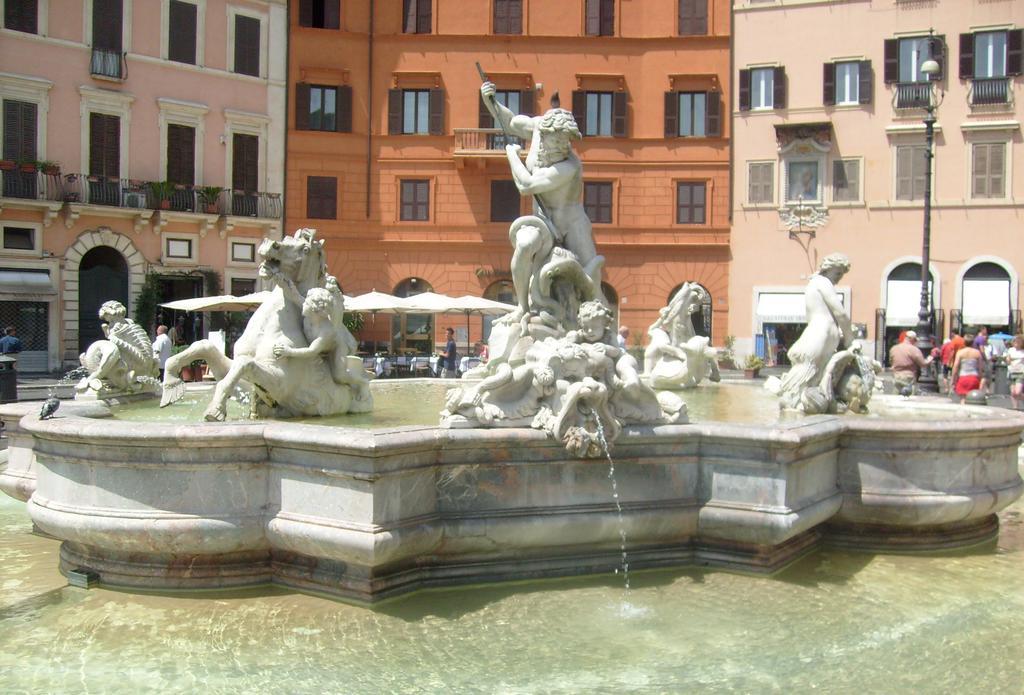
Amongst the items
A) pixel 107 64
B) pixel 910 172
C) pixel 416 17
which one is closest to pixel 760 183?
pixel 910 172

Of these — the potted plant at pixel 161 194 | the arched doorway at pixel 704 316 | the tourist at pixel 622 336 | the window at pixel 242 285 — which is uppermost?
the potted plant at pixel 161 194

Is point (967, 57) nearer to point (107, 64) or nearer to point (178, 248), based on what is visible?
point (178, 248)

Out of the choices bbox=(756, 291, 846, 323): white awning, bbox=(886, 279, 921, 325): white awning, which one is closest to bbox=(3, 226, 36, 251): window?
bbox=(756, 291, 846, 323): white awning

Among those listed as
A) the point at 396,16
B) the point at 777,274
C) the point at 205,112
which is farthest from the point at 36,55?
the point at 777,274

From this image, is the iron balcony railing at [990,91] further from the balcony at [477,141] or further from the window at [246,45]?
the window at [246,45]

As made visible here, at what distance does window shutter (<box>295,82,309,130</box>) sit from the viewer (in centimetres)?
3412

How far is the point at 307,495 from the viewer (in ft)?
17.1

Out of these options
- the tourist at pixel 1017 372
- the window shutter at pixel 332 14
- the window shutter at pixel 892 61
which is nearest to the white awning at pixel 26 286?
the window shutter at pixel 332 14

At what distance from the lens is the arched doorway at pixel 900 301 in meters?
32.3

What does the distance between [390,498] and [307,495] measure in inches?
17.9

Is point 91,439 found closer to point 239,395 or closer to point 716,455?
point 239,395

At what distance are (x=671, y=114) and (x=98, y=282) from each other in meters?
19.1

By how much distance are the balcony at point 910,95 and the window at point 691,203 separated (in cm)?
658

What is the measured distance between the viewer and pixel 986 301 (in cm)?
3181
